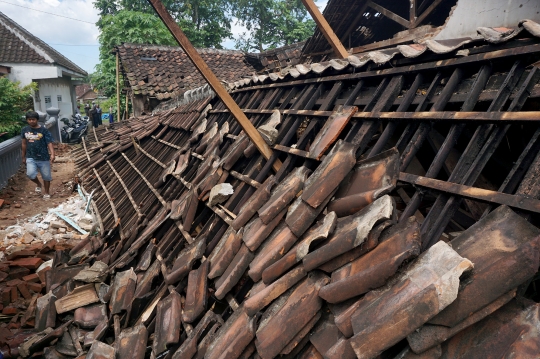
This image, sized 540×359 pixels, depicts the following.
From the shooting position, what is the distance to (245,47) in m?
30.0

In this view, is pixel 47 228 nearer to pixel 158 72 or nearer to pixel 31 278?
pixel 31 278

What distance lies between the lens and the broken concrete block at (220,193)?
3131 millimetres

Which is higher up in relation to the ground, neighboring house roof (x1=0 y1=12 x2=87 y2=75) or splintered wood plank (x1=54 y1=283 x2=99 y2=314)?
neighboring house roof (x1=0 y1=12 x2=87 y2=75)

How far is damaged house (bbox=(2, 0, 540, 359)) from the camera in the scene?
1270 mm

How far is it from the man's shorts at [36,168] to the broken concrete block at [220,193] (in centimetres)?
631

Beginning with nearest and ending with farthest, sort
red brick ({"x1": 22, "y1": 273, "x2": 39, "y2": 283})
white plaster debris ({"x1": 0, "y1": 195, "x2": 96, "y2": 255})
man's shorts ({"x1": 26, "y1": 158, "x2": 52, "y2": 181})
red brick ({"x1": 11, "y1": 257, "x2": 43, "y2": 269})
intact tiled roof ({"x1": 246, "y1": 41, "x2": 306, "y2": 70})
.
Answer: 1. red brick ({"x1": 22, "y1": 273, "x2": 39, "y2": 283})
2. red brick ({"x1": 11, "y1": 257, "x2": 43, "y2": 269})
3. white plaster debris ({"x1": 0, "y1": 195, "x2": 96, "y2": 255})
4. man's shorts ({"x1": 26, "y1": 158, "x2": 52, "y2": 181})
5. intact tiled roof ({"x1": 246, "y1": 41, "x2": 306, "y2": 70})

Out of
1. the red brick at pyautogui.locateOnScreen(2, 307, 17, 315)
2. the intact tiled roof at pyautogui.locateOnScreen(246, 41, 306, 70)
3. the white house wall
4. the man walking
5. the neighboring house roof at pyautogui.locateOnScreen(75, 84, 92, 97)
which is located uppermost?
the neighboring house roof at pyautogui.locateOnScreen(75, 84, 92, 97)

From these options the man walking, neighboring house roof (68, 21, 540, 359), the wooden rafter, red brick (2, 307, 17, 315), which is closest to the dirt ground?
the man walking

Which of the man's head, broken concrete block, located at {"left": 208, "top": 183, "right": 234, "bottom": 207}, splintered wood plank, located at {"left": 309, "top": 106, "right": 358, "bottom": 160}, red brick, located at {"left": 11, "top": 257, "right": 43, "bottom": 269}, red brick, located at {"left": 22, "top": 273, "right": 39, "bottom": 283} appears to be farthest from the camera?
the man's head

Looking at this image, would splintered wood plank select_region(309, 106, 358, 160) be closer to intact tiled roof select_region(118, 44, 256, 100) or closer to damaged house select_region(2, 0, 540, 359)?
damaged house select_region(2, 0, 540, 359)

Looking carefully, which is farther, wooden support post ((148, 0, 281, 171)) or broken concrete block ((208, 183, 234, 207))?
broken concrete block ((208, 183, 234, 207))

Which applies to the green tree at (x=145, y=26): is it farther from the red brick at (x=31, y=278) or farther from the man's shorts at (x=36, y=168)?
the red brick at (x=31, y=278)

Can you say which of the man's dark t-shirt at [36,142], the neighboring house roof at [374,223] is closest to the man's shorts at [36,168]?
the man's dark t-shirt at [36,142]

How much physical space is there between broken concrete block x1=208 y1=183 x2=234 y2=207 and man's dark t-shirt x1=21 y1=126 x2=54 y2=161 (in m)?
6.10
